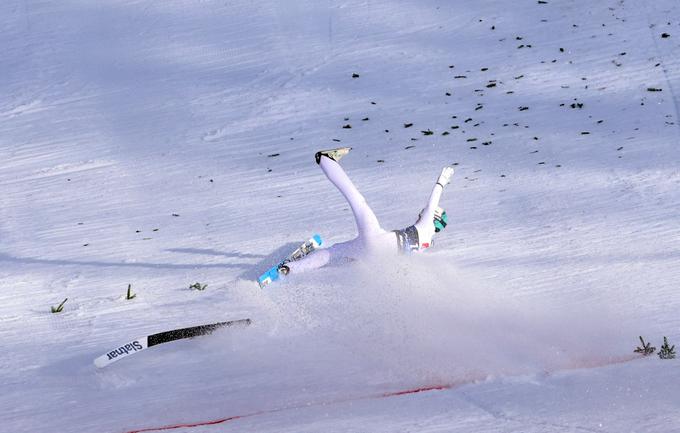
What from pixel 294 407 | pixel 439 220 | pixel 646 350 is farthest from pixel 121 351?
pixel 646 350

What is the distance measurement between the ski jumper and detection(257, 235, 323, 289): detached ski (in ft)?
0.41

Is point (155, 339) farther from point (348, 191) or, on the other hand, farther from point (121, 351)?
point (348, 191)

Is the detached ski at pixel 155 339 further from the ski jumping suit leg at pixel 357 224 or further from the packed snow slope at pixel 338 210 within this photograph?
the ski jumping suit leg at pixel 357 224

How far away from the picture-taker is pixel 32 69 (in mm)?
15898

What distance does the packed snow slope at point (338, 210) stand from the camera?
657 cm

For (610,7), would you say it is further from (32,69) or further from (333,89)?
(32,69)

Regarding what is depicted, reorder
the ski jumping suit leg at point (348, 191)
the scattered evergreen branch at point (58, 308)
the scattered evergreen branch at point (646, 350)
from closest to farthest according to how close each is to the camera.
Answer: the scattered evergreen branch at point (646, 350), the ski jumping suit leg at point (348, 191), the scattered evergreen branch at point (58, 308)

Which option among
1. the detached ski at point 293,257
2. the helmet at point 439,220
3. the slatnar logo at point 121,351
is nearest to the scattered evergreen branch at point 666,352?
the helmet at point 439,220

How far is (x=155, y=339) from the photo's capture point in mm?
7410

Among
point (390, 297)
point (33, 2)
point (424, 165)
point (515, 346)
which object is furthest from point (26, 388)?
point (33, 2)

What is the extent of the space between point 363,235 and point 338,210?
183cm

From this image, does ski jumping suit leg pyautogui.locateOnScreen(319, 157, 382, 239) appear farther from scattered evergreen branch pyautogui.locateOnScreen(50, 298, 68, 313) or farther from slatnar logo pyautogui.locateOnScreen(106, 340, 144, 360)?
scattered evergreen branch pyautogui.locateOnScreen(50, 298, 68, 313)

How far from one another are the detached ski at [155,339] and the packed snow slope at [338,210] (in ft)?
0.28

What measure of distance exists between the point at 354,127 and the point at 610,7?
478 centimetres
